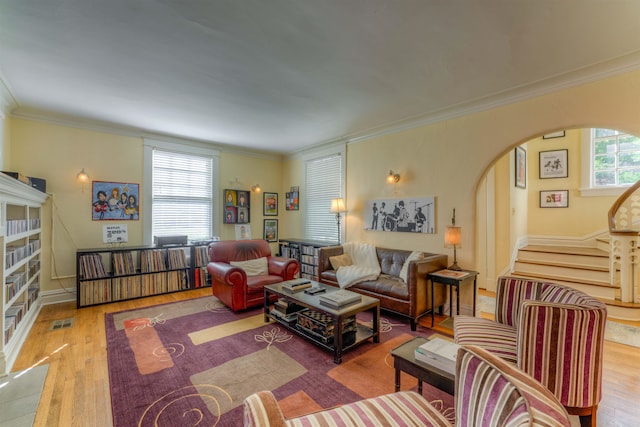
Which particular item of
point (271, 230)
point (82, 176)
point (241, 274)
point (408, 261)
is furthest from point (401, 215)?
point (82, 176)

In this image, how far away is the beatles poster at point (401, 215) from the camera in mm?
3900

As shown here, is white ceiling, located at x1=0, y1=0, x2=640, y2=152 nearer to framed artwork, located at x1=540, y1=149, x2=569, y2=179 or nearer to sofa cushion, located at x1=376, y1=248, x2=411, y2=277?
sofa cushion, located at x1=376, y1=248, x2=411, y2=277

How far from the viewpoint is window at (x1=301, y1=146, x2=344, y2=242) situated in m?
5.29

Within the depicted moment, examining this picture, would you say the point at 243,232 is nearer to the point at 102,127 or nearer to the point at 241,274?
the point at 241,274

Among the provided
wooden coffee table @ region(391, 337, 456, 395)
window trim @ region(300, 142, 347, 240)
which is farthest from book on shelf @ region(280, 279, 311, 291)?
→ window trim @ region(300, 142, 347, 240)

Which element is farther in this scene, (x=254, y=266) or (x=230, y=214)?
(x=230, y=214)

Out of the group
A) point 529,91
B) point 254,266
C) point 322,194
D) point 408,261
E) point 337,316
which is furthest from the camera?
Result: point 322,194

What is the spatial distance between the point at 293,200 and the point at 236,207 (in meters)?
1.25

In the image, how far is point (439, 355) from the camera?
1.52 m

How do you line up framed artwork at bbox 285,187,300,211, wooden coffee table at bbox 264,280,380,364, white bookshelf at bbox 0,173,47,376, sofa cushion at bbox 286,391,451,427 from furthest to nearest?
framed artwork at bbox 285,187,300,211, wooden coffee table at bbox 264,280,380,364, white bookshelf at bbox 0,173,47,376, sofa cushion at bbox 286,391,451,427

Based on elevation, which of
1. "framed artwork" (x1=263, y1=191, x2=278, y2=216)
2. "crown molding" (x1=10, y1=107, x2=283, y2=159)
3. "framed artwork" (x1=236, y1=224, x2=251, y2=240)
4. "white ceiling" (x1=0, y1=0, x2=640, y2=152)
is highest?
"white ceiling" (x1=0, y1=0, x2=640, y2=152)

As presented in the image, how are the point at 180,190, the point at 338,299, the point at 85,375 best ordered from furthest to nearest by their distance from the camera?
the point at 180,190 < the point at 338,299 < the point at 85,375

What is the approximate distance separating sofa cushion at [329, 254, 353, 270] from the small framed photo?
4.59 metres

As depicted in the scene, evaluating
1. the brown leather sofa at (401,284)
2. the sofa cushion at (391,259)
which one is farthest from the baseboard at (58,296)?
the sofa cushion at (391,259)
